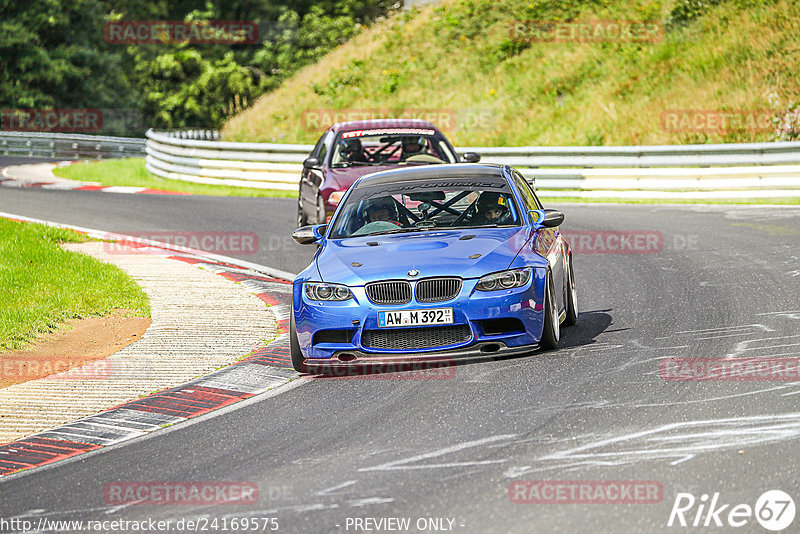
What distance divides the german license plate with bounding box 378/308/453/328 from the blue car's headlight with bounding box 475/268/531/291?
327 mm

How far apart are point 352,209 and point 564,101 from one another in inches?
840

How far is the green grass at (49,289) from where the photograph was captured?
36.8 feet

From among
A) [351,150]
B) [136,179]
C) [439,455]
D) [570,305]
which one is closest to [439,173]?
[570,305]

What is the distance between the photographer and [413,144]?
666 inches

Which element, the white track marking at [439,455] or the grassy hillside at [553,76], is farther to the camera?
the grassy hillside at [553,76]

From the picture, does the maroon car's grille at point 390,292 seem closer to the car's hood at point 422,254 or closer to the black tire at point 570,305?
the car's hood at point 422,254

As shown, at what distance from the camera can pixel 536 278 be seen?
29.0 ft

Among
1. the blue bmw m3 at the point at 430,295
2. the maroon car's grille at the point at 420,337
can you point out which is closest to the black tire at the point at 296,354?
the blue bmw m3 at the point at 430,295

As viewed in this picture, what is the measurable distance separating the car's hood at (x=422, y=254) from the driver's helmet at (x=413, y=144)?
7.20 m

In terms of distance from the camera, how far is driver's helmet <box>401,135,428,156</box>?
16.9 meters

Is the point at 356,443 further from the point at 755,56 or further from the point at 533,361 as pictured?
the point at 755,56

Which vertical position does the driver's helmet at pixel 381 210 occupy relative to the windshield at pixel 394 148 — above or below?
above

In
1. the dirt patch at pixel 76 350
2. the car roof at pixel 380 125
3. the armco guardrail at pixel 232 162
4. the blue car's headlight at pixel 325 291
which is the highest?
the car roof at pixel 380 125

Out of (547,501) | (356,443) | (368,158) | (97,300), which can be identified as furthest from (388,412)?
(368,158)
